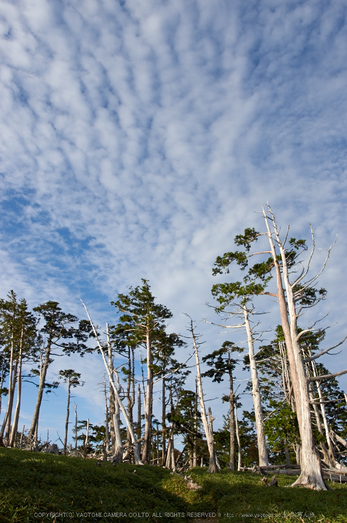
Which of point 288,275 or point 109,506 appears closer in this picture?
point 109,506

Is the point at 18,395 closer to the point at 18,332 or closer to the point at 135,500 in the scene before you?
the point at 18,332

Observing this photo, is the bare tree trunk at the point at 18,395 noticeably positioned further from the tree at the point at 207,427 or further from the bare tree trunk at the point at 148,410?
the tree at the point at 207,427

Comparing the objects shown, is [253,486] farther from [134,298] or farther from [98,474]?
[134,298]

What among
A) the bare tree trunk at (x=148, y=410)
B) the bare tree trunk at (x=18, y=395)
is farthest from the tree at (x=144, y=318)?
the bare tree trunk at (x=18, y=395)

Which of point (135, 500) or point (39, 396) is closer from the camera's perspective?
point (135, 500)

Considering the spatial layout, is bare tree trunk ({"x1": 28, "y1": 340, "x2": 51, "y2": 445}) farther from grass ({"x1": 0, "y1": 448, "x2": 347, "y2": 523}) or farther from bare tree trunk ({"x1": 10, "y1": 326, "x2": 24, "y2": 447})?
grass ({"x1": 0, "y1": 448, "x2": 347, "y2": 523})

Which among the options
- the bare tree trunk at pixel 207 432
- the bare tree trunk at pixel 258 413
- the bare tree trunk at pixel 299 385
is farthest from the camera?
the bare tree trunk at pixel 258 413

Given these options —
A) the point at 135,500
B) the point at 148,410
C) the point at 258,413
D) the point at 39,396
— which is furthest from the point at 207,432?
the point at 39,396

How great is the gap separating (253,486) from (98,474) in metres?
5.58

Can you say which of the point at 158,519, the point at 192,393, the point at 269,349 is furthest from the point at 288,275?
the point at 192,393

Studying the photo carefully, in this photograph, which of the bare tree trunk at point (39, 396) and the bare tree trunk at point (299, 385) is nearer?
the bare tree trunk at point (299, 385)

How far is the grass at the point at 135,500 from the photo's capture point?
23.0 ft

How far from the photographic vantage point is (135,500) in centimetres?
976

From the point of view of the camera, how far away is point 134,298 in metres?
24.4
